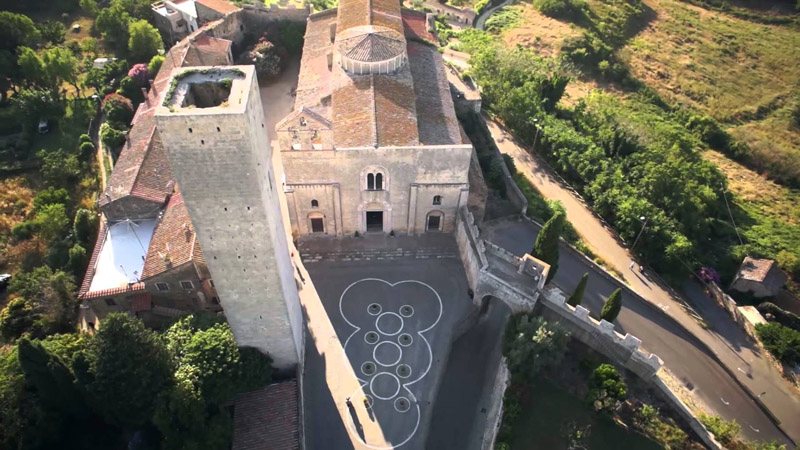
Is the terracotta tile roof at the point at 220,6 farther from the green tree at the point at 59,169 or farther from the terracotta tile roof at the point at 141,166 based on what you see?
the green tree at the point at 59,169

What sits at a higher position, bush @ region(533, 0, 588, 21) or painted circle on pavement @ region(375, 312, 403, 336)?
bush @ region(533, 0, 588, 21)

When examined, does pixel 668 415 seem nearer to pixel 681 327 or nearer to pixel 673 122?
pixel 681 327

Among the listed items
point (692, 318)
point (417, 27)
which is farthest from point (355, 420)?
point (417, 27)

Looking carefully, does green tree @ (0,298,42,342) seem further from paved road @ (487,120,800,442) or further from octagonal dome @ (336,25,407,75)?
paved road @ (487,120,800,442)

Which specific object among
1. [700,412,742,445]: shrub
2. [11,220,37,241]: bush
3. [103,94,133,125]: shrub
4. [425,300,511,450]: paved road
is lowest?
[425,300,511,450]: paved road

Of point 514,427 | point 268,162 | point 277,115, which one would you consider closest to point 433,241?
point 514,427

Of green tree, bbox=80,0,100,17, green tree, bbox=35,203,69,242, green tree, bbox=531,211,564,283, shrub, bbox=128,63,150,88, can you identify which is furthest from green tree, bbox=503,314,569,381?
green tree, bbox=80,0,100,17

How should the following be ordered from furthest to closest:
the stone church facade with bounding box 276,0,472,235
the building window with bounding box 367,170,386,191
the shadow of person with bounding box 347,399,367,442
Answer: the building window with bounding box 367,170,386,191 < the stone church facade with bounding box 276,0,472,235 < the shadow of person with bounding box 347,399,367,442
